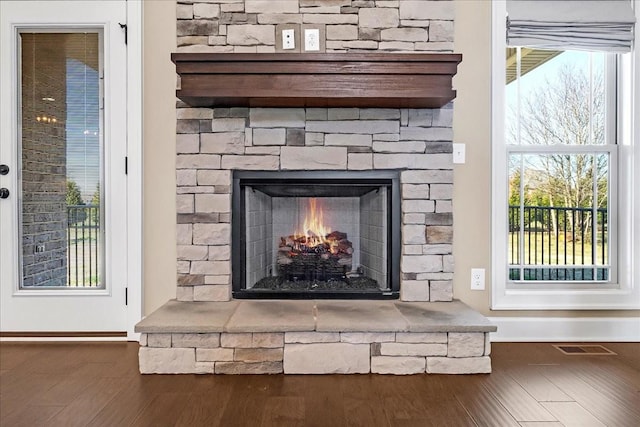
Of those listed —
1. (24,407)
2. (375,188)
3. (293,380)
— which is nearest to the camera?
(24,407)

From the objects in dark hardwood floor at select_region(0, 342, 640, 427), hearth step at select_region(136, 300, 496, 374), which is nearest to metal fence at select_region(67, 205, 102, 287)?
dark hardwood floor at select_region(0, 342, 640, 427)

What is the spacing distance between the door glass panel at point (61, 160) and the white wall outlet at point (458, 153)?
2.04 metres

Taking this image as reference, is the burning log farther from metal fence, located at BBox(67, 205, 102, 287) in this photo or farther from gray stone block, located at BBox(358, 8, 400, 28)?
gray stone block, located at BBox(358, 8, 400, 28)

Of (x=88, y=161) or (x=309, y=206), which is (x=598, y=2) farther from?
(x=88, y=161)

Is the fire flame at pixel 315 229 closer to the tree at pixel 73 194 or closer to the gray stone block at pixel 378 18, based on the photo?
the gray stone block at pixel 378 18

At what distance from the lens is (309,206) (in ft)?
9.68

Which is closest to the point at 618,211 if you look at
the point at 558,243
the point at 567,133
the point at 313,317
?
the point at 558,243

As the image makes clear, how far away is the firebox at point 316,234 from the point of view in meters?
2.73

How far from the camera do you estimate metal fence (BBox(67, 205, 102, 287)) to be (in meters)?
2.80

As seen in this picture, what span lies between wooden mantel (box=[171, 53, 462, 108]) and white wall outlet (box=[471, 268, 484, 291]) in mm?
1024

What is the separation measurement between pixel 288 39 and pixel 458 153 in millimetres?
1156

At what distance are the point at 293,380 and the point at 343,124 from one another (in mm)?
1382

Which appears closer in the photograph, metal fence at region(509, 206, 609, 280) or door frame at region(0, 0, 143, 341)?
door frame at region(0, 0, 143, 341)

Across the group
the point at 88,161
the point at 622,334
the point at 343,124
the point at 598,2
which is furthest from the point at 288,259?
the point at 598,2
